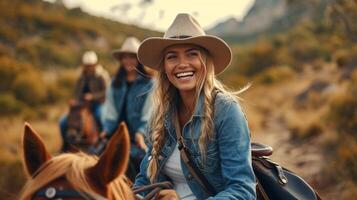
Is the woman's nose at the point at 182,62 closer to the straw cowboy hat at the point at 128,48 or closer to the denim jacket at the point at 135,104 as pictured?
the denim jacket at the point at 135,104

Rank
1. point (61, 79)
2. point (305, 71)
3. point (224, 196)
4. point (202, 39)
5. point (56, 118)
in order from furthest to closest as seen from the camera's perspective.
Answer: point (305, 71), point (61, 79), point (56, 118), point (202, 39), point (224, 196)

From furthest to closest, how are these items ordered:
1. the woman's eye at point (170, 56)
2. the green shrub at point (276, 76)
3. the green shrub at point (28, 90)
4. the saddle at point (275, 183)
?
the green shrub at point (276, 76) < the green shrub at point (28, 90) < the woman's eye at point (170, 56) < the saddle at point (275, 183)

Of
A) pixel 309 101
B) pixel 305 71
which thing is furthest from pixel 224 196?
pixel 305 71

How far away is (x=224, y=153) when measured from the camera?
3166 millimetres

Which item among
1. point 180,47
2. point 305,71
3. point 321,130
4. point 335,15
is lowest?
point 305,71

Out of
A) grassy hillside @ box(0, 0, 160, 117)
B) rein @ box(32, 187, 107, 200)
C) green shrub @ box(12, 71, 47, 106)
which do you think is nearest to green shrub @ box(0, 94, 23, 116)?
grassy hillside @ box(0, 0, 160, 117)

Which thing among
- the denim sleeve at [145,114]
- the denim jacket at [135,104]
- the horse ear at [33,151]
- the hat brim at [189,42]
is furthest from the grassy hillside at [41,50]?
the horse ear at [33,151]

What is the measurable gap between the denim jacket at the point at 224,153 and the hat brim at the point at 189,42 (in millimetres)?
326

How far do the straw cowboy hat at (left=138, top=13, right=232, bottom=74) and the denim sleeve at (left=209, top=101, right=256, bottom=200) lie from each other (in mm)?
431

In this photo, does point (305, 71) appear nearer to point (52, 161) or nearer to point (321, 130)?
point (321, 130)

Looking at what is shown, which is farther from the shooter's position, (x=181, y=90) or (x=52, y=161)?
(x=181, y=90)

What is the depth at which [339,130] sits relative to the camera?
14.1 meters

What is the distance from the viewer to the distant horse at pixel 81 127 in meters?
9.55

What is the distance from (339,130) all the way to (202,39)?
1137 cm
